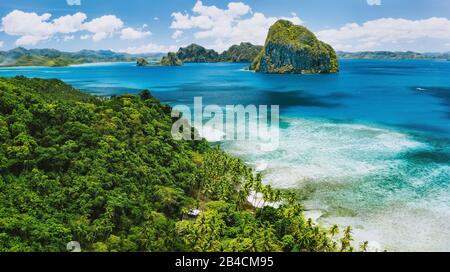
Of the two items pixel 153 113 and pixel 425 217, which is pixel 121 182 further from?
pixel 425 217

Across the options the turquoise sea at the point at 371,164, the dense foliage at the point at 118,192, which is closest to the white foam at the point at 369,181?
the turquoise sea at the point at 371,164

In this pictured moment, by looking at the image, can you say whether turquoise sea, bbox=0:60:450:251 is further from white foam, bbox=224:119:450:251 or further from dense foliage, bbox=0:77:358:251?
dense foliage, bbox=0:77:358:251

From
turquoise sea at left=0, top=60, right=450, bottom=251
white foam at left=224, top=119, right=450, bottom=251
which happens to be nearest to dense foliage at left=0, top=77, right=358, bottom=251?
white foam at left=224, top=119, right=450, bottom=251

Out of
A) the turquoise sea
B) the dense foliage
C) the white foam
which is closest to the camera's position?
the dense foliage

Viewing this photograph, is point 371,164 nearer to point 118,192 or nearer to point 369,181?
point 369,181

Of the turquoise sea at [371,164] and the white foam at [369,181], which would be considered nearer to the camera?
the white foam at [369,181]

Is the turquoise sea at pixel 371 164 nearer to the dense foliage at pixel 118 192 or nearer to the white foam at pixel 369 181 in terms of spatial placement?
the white foam at pixel 369 181
